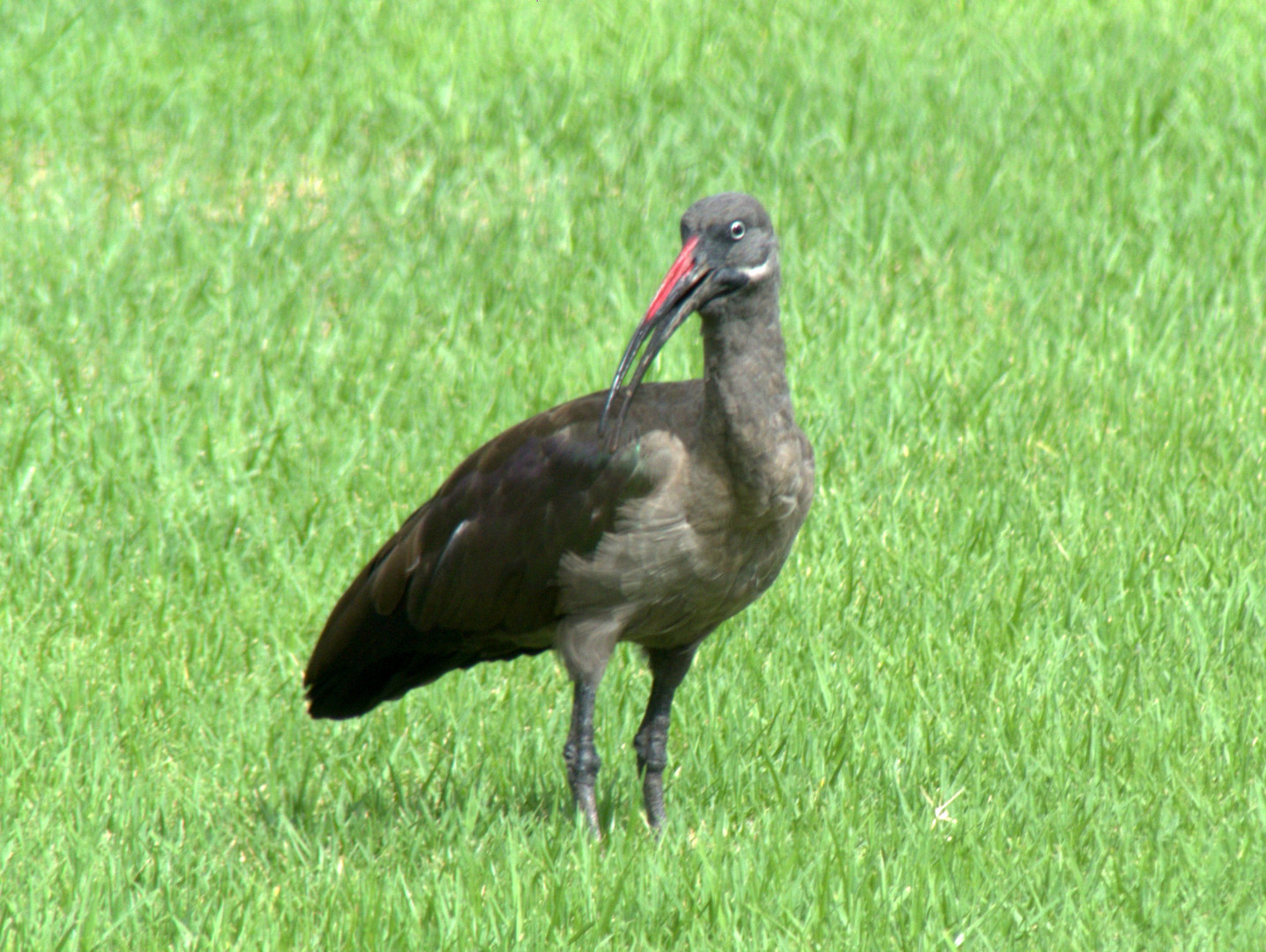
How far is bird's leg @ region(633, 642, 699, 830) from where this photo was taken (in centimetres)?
520

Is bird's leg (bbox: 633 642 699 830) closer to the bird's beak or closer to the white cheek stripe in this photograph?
the bird's beak

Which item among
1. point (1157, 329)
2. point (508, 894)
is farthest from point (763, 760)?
point (1157, 329)

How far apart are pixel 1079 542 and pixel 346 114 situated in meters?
5.81

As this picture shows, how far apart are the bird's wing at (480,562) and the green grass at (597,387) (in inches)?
14.0

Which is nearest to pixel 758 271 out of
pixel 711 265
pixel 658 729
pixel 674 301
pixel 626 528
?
pixel 711 265

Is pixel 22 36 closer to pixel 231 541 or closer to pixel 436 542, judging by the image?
pixel 231 541

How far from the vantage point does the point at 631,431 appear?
4762mm

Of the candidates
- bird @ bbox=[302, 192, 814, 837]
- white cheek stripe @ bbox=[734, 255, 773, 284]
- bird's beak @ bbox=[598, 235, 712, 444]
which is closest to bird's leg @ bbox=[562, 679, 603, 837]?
bird @ bbox=[302, 192, 814, 837]

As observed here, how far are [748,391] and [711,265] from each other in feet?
1.09

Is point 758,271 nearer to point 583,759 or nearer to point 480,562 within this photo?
point 480,562

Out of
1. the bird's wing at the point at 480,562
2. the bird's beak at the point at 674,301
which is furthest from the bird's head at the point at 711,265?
the bird's wing at the point at 480,562

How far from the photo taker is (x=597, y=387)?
793 centimetres

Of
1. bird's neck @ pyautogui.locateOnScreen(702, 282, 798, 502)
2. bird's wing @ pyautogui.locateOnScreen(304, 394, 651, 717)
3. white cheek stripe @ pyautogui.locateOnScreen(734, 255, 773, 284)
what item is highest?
white cheek stripe @ pyautogui.locateOnScreen(734, 255, 773, 284)

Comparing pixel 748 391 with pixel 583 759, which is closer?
pixel 748 391
